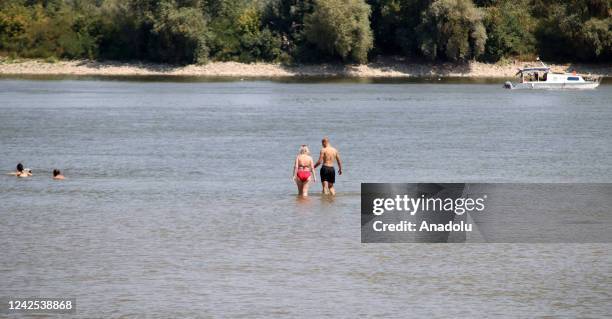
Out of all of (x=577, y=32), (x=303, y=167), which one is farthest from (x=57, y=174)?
(x=577, y=32)

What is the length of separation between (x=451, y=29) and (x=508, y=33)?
11852mm

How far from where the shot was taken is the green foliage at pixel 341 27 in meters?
122

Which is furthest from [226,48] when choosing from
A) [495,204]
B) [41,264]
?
[41,264]

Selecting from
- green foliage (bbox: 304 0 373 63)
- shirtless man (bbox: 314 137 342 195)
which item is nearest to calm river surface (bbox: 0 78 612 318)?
shirtless man (bbox: 314 137 342 195)

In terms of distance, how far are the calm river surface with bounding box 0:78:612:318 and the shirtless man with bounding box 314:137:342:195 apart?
19.9 inches

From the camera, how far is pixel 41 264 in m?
26.8

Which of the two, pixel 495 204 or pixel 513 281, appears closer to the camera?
pixel 513 281

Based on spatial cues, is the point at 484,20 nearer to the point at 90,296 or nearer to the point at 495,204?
the point at 495,204

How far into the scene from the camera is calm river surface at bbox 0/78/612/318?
2430 cm

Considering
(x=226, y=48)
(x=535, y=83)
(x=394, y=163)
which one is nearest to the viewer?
(x=394, y=163)

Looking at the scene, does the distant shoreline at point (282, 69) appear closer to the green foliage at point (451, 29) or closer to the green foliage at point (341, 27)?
the green foliage at point (341, 27)

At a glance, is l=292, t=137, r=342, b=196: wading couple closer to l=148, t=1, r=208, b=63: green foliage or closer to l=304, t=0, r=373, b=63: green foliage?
l=304, t=0, r=373, b=63: green foliage

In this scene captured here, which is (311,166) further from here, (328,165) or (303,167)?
(328,165)

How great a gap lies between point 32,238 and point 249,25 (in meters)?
104
